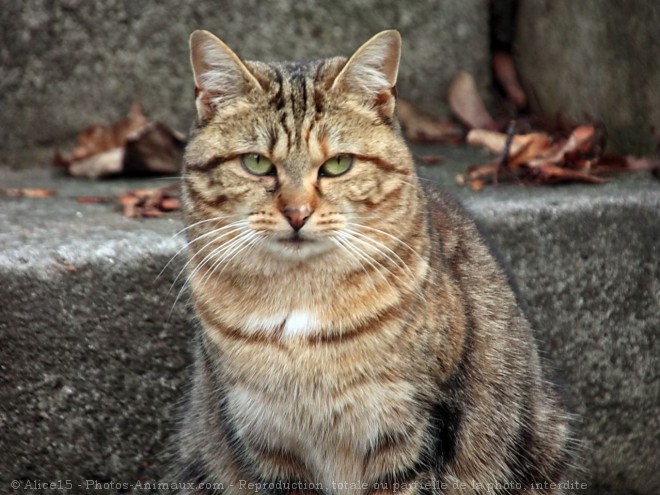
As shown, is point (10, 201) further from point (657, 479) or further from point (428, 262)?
point (657, 479)

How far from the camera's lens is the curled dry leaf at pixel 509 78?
4.30 m

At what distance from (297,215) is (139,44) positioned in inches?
81.4

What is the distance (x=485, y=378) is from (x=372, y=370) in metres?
0.38

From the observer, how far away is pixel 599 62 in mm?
3746

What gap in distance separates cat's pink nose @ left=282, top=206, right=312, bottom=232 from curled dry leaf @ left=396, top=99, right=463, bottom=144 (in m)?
2.06

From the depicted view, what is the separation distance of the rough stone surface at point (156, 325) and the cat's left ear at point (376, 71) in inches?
A: 30.9

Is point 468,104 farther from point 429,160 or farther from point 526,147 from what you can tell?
point 526,147

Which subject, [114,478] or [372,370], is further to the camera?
[114,478]

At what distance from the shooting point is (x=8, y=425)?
273 centimetres

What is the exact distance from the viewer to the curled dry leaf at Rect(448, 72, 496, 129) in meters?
4.22

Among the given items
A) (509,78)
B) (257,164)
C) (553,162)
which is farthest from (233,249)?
(509,78)

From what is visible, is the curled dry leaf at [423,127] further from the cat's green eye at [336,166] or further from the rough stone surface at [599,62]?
the cat's green eye at [336,166]

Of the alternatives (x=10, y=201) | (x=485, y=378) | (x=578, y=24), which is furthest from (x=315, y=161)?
(x=578, y=24)

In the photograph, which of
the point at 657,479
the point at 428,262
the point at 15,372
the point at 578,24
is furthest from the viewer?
the point at 578,24
